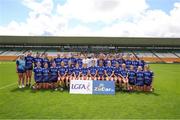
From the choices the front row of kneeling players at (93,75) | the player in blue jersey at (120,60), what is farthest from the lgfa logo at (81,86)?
the player in blue jersey at (120,60)

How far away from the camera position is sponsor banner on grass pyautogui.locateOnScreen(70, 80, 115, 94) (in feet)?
46.3

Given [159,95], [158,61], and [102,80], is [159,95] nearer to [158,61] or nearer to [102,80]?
[102,80]

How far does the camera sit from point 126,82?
595 inches

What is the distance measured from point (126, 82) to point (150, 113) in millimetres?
4866

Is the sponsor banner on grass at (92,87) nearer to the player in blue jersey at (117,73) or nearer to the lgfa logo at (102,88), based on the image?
the lgfa logo at (102,88)

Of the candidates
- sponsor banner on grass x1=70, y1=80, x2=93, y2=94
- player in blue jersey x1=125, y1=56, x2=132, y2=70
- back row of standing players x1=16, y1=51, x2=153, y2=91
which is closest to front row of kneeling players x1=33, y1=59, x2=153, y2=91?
back row of standing players x1=16, y1=51, x2=153, y2=91

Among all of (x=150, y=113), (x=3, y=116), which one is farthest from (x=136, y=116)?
(x=3, y=116)

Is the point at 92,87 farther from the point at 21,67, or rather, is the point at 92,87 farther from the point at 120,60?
the point at 21,67

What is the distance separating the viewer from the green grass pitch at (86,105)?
9.85 meters

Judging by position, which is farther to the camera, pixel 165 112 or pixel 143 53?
pixel 143 53

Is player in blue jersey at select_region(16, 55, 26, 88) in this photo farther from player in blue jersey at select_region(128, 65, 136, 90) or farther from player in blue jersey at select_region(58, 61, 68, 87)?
player in blue jersey at select_region(128, 65, 136, 90)

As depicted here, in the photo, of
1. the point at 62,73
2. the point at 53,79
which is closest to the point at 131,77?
the point at 62,73

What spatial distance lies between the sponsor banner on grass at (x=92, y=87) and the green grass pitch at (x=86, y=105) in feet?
1.34

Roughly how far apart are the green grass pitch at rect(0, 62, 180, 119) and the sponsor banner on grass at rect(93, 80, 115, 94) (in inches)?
16.0
